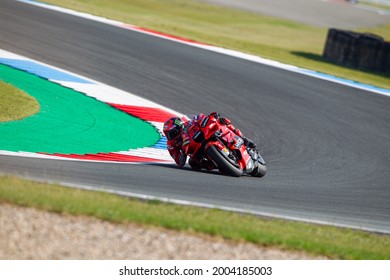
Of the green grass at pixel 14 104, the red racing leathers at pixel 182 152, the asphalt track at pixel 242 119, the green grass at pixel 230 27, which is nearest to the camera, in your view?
the asphalt track at pixel 242 119

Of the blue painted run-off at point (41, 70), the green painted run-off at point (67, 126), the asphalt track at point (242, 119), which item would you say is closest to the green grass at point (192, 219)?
the asphalt track at point (242, 119)

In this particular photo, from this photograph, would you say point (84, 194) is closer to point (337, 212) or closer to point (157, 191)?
point (157, 191)

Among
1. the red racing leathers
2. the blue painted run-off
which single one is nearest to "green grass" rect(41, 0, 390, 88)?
the blue painted run-off

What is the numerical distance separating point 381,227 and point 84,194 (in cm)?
421

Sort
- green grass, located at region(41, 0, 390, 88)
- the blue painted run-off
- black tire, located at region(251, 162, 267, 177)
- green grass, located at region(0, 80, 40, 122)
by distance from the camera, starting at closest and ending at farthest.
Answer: black tire, located at region(251, 162, 267, 177) < green grass, located at region(0, 80, 40, 122) < the blue painted run-off < green grass, located at region(41, 0, 390, 88)

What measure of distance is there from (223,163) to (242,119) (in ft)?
17.4

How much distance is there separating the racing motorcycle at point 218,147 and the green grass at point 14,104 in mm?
3420

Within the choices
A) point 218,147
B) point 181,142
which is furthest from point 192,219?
point 181,142

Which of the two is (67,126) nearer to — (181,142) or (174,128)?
(174,128)

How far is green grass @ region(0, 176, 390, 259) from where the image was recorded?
842 cm

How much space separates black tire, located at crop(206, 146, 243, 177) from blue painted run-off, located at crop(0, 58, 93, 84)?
6847 mm

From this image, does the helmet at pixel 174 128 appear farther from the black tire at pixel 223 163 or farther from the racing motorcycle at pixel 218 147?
the black tire at pixel 223 163

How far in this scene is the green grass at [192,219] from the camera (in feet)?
27.6

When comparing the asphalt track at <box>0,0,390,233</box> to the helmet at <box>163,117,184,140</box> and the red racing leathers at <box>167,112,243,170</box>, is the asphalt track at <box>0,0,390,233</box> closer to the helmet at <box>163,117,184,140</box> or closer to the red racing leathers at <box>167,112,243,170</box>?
the red racing leathers at <box>167,112,243,170</box>
